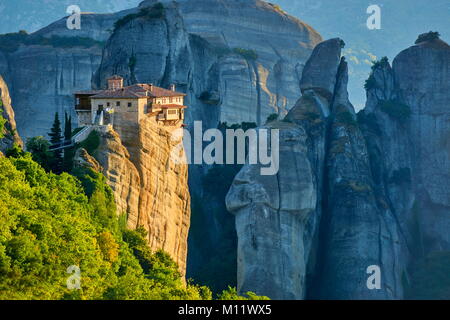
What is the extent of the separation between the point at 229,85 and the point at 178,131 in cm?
4031

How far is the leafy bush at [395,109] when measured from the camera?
110 m

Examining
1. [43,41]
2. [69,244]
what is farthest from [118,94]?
[43,41]

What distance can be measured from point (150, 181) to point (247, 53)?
5283 centimetres

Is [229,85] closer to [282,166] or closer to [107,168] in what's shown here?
[282,166]

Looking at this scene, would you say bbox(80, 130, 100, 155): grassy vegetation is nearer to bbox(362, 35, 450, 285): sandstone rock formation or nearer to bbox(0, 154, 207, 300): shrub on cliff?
bbox(0, 154, 207, 300): shrub on cliff

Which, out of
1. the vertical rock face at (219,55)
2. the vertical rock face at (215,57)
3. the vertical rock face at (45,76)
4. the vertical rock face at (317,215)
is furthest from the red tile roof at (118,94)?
the vertical rock face at (45,76)

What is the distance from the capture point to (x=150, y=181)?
3059 inches

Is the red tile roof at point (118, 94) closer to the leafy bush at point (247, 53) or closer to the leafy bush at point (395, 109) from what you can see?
the leafy bush at point (395, 109)

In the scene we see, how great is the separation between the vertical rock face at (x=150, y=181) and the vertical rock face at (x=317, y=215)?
8652 millimetres

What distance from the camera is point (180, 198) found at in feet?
275

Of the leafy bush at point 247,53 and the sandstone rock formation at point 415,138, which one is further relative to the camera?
the leafy bush at point 247,53

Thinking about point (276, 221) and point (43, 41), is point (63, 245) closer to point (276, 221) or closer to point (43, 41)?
point (276, 221)

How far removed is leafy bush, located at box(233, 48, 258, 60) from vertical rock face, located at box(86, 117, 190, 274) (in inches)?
1736

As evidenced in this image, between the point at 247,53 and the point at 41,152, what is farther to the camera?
the point at 247,53
